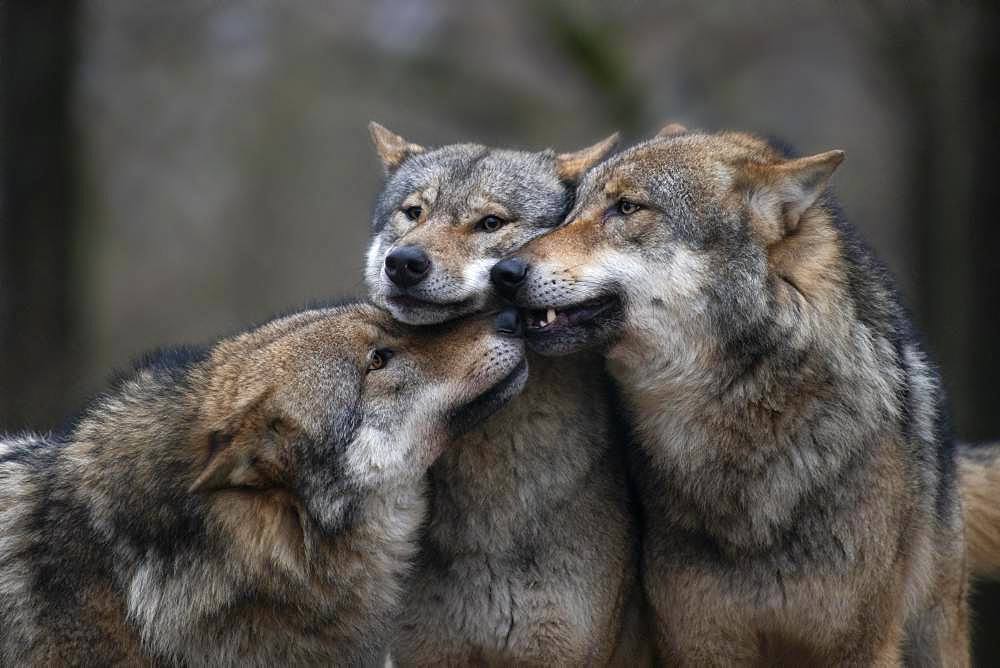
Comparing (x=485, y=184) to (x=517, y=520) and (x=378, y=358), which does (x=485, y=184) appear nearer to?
(x=378, y=358)

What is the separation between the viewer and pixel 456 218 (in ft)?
19.3

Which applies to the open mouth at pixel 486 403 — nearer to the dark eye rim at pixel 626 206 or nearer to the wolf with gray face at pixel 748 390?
the wolf with gray face at pixel 748 390

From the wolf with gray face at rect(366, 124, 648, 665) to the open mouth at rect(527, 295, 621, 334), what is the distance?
36 centimetres

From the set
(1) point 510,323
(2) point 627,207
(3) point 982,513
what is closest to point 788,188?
(2) point 627,207

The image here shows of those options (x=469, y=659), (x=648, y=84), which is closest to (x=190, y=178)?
(x=648, y=84)

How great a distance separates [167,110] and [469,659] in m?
10.4

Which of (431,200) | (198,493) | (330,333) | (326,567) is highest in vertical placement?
(431,200)

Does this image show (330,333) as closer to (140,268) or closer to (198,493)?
(198,493)

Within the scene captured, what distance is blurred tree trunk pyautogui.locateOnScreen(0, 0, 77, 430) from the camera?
11789 mm

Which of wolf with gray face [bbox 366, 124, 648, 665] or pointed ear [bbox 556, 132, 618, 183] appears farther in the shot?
pointed ear [bbox 556, 132, 618, 183]

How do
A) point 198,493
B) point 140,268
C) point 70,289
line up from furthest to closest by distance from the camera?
point 140,268 → point 70,289 → point 198,493

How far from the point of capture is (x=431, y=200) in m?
6.11

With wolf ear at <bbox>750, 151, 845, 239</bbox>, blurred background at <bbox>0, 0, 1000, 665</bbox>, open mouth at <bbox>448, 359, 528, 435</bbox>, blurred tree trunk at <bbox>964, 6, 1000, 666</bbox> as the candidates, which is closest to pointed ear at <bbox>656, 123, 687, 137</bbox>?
wolf ear at <bbox>750, 151, 845, 239</bbox>

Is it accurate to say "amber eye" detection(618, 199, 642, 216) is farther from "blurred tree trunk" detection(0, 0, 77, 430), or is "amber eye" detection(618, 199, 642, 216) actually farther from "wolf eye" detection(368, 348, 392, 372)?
"blurred tree trunk" detection(0, 0, 77, 430)
